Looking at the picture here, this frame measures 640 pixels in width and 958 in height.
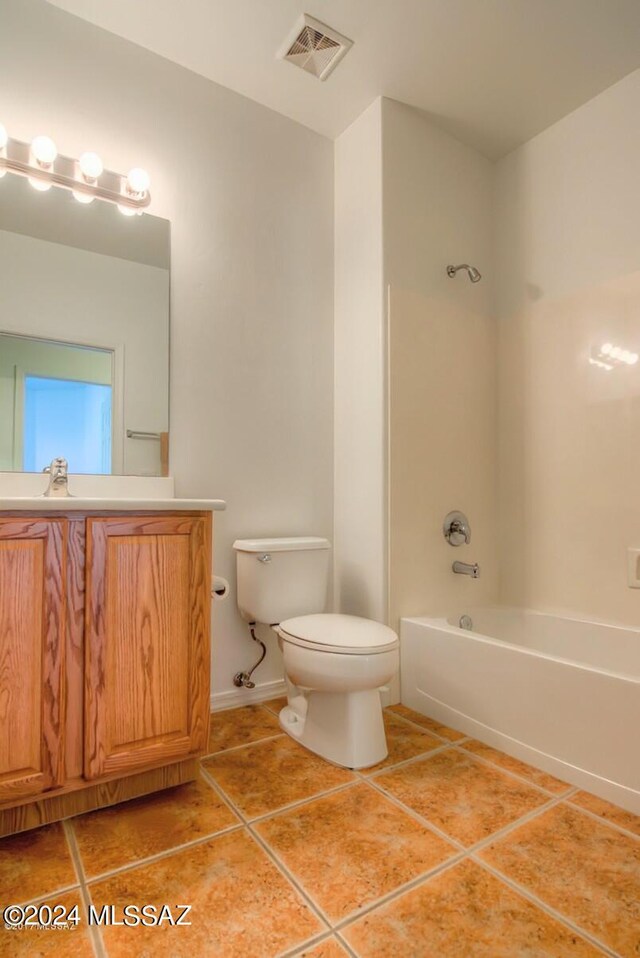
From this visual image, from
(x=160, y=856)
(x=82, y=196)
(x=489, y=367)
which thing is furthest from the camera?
(x=489, y=367)

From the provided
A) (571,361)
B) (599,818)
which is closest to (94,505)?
(599,818)

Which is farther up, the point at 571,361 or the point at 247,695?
the point at 571,361

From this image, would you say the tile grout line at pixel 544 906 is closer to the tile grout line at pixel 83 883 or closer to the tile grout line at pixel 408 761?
the tile grout line at pixel 408 761

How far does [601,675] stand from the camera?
1.49 meters

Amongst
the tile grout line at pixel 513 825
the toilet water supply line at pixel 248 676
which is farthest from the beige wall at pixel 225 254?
the tile grout line at pixel 513 825

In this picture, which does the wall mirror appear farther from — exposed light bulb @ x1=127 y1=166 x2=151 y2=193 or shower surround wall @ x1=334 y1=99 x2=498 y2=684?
shower surround wall @ x1=334 y1=99 x2=498 y2=684

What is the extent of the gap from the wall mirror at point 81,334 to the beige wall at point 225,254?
0.09m

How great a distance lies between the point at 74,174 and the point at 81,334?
548mm

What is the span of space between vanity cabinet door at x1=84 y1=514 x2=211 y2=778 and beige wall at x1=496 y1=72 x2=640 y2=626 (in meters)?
1.56

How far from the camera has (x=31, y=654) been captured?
1.23m

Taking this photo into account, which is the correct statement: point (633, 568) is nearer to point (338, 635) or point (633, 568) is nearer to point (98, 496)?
point (338, 635)

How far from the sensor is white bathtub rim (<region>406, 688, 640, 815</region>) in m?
1.43

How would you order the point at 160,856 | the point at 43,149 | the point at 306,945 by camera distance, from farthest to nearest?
the point at 43,149 → the point at 160,856 → the point at 306,945

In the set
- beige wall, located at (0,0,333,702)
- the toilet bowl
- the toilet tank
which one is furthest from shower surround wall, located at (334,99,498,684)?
the toilet bowl
